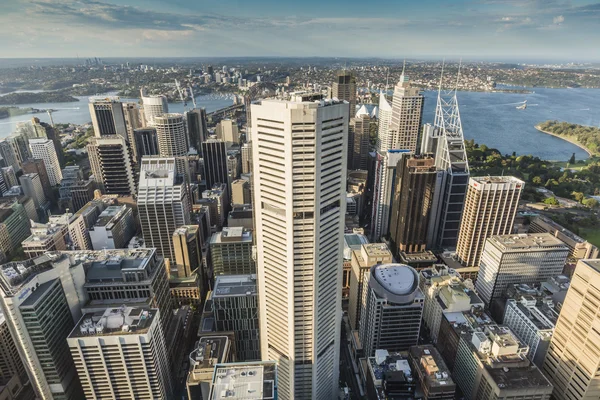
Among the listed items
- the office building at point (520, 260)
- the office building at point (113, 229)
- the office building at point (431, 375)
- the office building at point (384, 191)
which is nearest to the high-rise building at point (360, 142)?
the office building at point (384, 191)

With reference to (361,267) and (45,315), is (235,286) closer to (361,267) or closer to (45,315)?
(361,267)

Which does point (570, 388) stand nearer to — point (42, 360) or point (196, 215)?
point (42, 360)

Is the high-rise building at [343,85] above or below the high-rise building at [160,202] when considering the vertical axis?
above

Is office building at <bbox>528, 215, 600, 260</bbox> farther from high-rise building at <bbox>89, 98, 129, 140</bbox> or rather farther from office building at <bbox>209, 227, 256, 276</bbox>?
high-rise building at <bbox>89, 98, 129, 140</bbox>

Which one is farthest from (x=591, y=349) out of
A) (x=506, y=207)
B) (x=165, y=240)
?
(x=165, y=240)

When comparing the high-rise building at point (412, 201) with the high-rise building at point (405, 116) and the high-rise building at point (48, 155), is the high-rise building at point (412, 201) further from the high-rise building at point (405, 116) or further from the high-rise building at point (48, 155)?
the high-rise building at point (48, 155)
